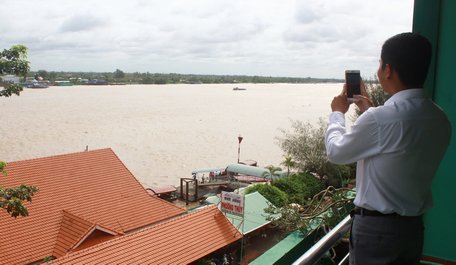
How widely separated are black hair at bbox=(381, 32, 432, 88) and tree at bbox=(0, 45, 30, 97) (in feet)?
21.1

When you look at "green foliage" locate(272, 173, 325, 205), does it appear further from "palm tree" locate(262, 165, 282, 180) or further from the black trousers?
the black trousers

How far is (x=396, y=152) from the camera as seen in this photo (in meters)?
1.27

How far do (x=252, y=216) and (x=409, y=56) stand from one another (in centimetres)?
983

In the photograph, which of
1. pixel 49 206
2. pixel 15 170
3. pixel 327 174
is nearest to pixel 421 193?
pixel 49 206

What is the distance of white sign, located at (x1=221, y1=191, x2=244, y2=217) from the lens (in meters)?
9.10

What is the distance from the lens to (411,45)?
1.29m

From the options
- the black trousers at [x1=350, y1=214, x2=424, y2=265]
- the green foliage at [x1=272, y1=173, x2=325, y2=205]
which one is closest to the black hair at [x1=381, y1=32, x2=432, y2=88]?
the black trousers at [x1=350, y1=214, x2=424, y2=265]

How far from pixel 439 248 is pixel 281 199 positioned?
31.8 feet

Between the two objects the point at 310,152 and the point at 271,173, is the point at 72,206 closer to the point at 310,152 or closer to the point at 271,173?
the point at 310,152

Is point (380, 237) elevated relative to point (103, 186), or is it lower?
elevated

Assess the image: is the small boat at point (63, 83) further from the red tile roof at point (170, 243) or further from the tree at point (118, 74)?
the red tile roof at point (170, 243)

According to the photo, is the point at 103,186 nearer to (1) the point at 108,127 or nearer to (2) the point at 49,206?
(2) the point at 49,206

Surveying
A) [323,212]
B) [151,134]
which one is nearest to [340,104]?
[323,212]

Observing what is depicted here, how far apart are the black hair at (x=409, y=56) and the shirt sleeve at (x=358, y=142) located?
0.19 metres
